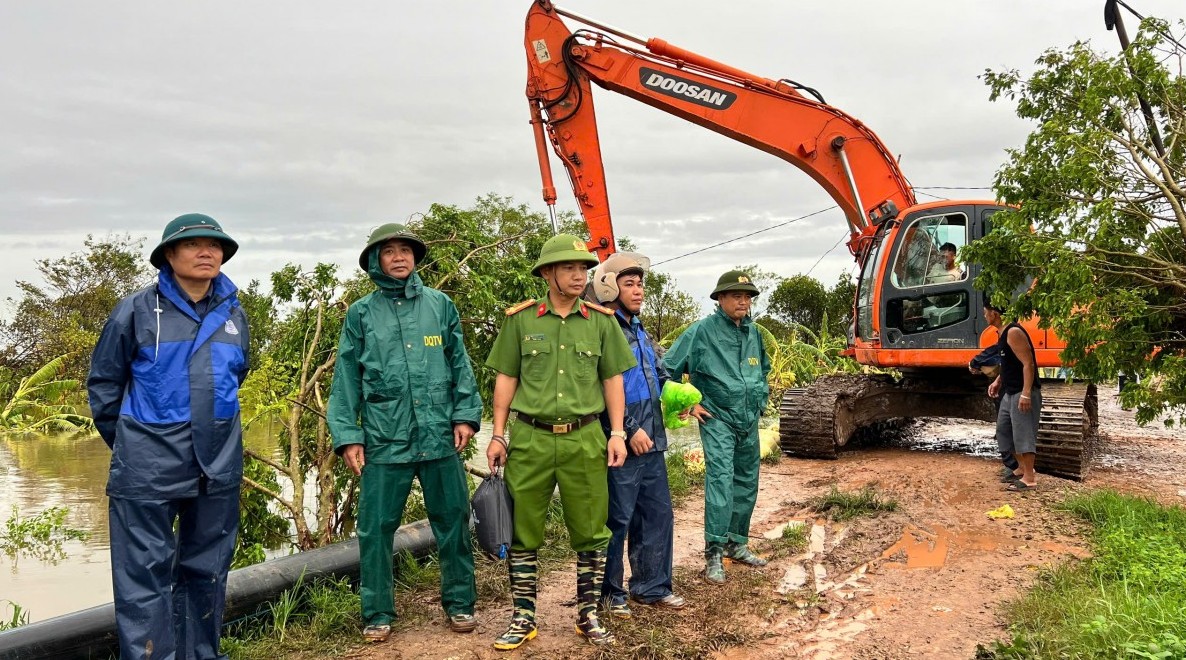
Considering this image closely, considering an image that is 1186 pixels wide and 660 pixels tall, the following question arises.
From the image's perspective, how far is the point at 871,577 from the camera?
4.72 meters

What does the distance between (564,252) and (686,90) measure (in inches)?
235

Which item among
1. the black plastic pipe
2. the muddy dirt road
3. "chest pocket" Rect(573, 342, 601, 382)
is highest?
"chest pocket" Rect(573, 342, 601, 382)

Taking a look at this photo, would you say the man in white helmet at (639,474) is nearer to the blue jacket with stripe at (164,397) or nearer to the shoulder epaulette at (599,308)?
the shoulder epaulette at (599,308)

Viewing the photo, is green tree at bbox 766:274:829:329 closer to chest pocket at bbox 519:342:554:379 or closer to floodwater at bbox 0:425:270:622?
floodwater at bbox 0:425:270:622

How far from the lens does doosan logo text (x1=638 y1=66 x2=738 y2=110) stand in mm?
9047

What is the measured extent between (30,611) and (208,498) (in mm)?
2608

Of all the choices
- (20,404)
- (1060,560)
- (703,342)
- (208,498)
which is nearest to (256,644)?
(208,498)

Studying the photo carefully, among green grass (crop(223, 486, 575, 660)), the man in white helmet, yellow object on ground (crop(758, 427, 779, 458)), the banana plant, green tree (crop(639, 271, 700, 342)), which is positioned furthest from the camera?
green tree (crop(639, 271, 700, 342))

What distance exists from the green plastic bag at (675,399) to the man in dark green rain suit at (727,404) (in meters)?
0.29

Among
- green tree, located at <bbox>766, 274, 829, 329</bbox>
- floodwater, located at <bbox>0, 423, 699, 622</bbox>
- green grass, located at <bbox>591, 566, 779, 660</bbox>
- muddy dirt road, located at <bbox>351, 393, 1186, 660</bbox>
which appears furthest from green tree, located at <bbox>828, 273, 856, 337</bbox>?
green grass, located at <bbox>591, 566, 779, 660</bbox>

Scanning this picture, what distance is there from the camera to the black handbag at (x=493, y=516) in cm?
357

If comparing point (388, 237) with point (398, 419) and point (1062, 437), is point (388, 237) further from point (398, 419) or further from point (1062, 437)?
point (1062, 437)

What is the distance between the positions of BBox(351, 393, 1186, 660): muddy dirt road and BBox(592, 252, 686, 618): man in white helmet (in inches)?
6.5

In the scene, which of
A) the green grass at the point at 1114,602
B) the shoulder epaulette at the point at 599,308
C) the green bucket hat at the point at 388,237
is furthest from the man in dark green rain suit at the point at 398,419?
the green grass at the point at 1114,602
